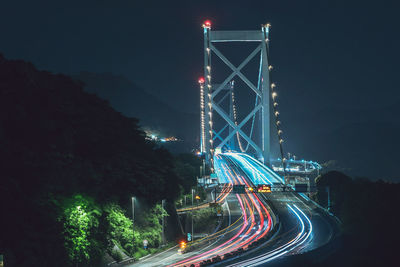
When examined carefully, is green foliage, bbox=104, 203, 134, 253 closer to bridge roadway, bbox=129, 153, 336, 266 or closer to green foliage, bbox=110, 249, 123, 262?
green foliage, bbox=110, 249, 123, 262

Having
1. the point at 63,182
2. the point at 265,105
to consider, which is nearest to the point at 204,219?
the point at 63,182

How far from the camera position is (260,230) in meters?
31.1

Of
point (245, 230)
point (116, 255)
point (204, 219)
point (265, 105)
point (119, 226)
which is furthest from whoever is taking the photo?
point (265, 105)

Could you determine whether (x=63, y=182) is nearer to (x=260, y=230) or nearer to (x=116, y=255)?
(x=116, y=255)

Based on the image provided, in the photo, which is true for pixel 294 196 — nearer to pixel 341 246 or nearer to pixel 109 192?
pixel 341 246

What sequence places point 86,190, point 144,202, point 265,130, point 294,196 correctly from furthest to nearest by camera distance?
point 265,130 < point 294,196 < point 144,202 < point 86,190

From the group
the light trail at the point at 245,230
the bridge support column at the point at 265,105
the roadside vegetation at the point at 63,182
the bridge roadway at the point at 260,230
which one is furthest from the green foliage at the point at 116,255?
the bridge support column at the point at 265,105

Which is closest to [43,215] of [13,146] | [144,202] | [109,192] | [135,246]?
[13,146]

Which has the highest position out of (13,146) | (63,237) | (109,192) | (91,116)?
(91,116)

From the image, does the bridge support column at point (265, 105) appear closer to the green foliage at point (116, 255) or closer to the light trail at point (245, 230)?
the light trail at point (245, 230)

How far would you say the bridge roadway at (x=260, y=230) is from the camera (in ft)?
73.6

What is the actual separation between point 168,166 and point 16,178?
1695cm

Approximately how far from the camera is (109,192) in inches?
904

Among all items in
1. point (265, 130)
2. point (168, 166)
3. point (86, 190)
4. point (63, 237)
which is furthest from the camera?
point (265, 130)
